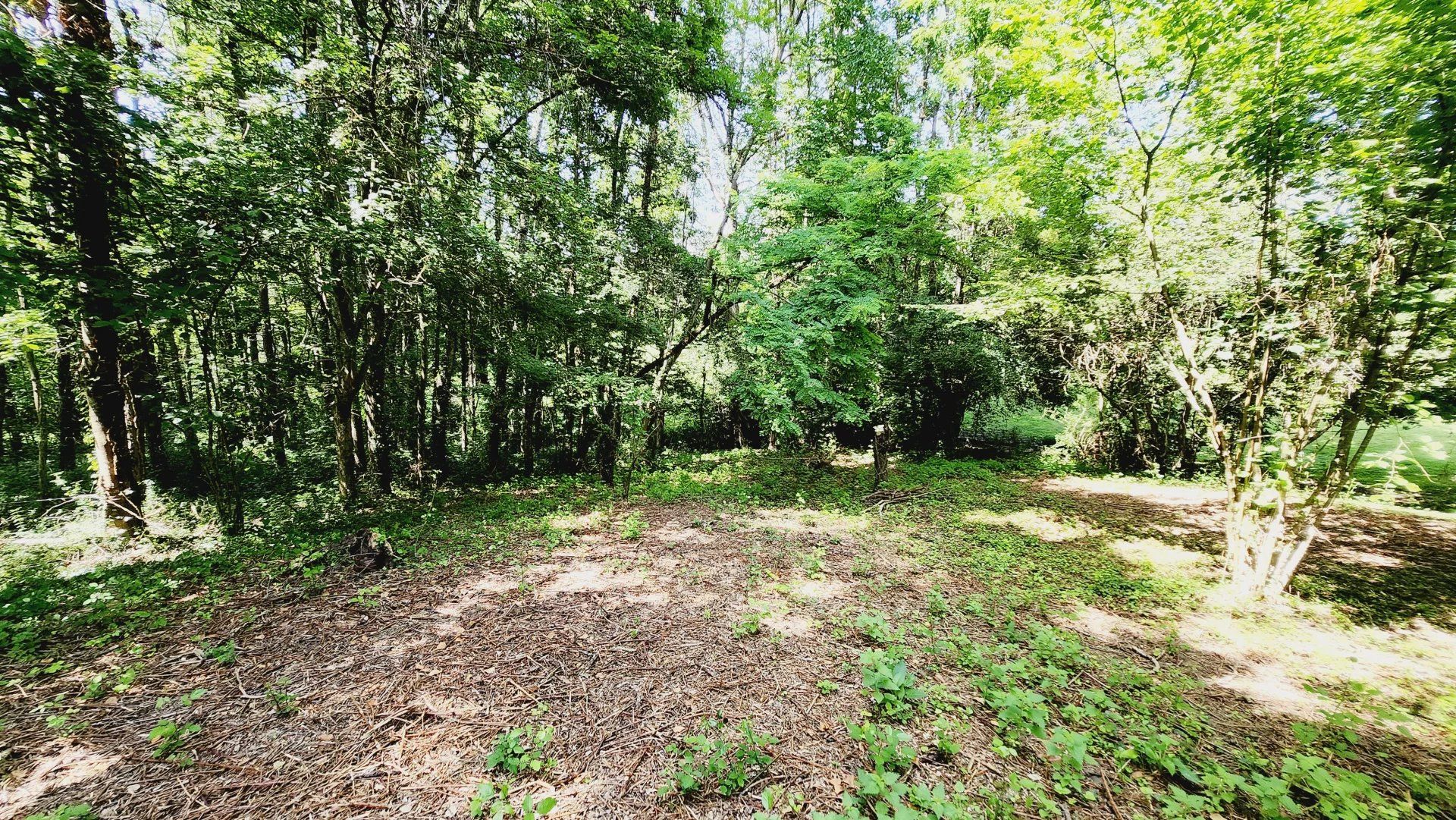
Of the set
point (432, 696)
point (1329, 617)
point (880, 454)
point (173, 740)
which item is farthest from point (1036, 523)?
point (173, 740)

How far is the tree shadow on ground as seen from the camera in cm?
494

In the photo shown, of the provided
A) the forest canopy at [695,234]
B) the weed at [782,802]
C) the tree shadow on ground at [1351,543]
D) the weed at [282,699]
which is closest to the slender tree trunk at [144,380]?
the forest canopy at [695,234]

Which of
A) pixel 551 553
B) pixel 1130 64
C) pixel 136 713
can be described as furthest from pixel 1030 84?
pixel 136 713

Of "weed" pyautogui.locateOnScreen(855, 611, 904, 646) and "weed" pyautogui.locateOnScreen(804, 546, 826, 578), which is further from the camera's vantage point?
"weed" pyautogui.locateOnScreen(804, 546, 826, 578)

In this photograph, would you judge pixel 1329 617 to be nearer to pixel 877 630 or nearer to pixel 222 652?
pixel 877 630

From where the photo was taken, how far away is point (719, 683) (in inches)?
139

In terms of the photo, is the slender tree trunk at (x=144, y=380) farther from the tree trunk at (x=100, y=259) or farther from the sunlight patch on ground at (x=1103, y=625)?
the sunlight patch on ground at (x=1103, y=625)

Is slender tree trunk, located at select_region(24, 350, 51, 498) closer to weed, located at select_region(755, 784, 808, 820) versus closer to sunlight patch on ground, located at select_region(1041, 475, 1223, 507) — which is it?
weed, located at select_region(755, 784, 808, 820)

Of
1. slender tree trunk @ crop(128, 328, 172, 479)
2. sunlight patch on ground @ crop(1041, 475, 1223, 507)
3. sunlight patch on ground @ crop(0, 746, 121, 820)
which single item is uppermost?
slender tree trunk @ crop(128, 328, 172, 479)

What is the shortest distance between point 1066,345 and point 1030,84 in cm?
814

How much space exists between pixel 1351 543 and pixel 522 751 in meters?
11.1

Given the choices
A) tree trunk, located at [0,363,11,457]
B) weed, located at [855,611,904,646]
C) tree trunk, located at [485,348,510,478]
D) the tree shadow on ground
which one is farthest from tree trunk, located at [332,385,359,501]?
tree trunk, located at [0,363,11,457]

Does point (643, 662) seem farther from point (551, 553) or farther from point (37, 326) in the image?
point (37, 326)

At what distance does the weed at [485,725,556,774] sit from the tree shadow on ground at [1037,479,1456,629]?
25.0 feet
